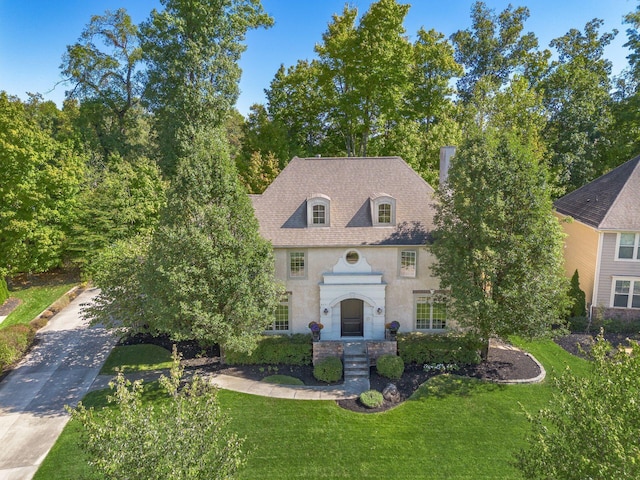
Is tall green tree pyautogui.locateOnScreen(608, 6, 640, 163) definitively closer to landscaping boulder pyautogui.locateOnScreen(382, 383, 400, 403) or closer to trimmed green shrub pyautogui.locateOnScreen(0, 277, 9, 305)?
landscaping boulder pyautogui.locateOnScreen(382, 383, 400, 403)

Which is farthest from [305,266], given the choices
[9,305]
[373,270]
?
[9,305]

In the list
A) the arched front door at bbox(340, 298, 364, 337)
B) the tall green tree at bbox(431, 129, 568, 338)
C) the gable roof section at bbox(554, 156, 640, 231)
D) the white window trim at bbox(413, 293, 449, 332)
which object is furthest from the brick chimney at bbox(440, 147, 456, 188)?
the gable roof section at bbox(554, 156, 640, 231)

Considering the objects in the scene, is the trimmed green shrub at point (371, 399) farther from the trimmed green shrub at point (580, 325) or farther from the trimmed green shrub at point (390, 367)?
the trimmed green shrub at point (580, 325)

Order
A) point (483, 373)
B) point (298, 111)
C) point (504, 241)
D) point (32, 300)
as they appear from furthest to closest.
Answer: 1. point (298, 111)
2. point (32, 300)
3. point (483, 373)
4. point (504, 241)

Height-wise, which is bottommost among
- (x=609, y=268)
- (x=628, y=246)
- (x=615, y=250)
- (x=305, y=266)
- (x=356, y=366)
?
(x=356, y=366)

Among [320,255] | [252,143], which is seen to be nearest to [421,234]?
[320,255]

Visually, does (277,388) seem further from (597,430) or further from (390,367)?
(597,430)
